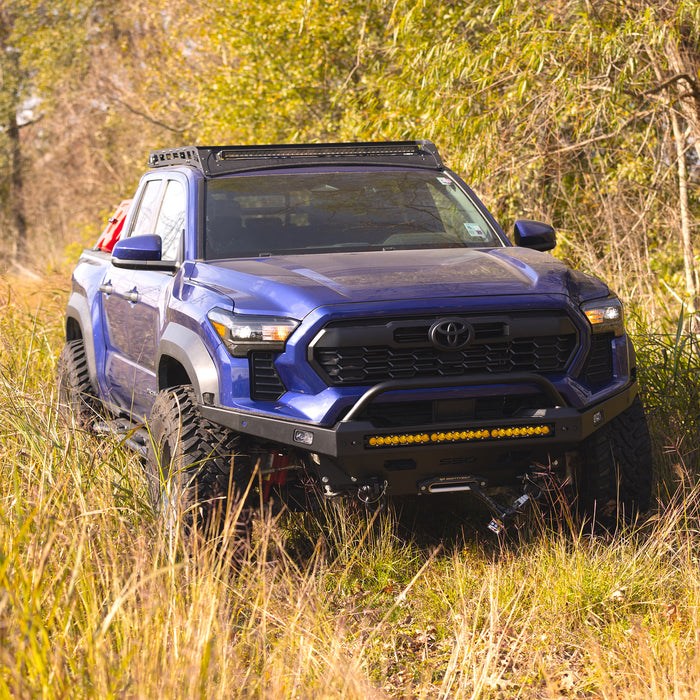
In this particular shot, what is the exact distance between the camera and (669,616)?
360 centimetres

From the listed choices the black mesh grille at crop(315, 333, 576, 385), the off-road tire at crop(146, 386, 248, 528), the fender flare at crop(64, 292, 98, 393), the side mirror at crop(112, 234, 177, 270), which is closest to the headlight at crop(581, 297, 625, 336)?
the black mesh grille at crop(315, 333, 576, 385)

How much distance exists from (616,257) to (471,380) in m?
5.77

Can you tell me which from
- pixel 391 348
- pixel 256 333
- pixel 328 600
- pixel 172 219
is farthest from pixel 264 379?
pixel 172 219

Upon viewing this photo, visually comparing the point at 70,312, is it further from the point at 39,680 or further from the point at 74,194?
the point at 74,194

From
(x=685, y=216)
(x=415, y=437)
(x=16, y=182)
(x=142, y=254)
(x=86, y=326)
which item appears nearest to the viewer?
(x=415, y=437)

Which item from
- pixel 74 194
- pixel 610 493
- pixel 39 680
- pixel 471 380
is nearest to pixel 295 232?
pixel 471 380

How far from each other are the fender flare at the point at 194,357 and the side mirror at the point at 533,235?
1.85 metres

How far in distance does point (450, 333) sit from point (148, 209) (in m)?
2.77

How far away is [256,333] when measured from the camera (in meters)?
3.92

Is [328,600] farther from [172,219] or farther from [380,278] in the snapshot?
[172,219]

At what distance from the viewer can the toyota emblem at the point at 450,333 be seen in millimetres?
3891

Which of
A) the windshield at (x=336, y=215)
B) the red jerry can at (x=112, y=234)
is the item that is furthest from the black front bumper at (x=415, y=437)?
the red jerry can at (x=112, y=234)

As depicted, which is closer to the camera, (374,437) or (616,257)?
(374,437)

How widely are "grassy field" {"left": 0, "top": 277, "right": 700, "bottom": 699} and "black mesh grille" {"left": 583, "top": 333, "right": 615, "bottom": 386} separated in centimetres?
59
